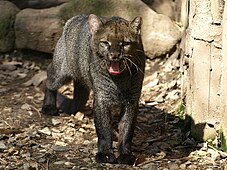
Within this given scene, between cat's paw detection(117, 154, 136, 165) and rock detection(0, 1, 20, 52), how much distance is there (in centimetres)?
389

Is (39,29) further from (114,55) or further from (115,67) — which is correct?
(114,55)

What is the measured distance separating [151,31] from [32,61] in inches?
72.4

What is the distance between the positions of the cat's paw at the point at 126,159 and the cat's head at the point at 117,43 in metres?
0.77

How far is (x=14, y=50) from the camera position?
8836 mm

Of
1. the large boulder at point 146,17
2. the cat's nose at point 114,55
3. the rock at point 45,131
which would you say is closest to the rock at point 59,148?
the rock at point 45,131

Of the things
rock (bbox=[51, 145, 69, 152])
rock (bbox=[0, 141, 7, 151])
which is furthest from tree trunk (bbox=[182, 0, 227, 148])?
rock (bbox=[0, 141, 7, 151])

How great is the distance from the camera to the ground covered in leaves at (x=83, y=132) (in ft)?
18.0

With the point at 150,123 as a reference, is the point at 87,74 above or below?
above

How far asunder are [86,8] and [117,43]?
3.35 meters

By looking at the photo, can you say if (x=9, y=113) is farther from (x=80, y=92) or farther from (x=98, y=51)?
(x=98, y=51)

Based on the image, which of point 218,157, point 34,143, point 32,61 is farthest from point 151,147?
point 32,61

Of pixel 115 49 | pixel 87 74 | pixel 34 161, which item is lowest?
pixel 34 161

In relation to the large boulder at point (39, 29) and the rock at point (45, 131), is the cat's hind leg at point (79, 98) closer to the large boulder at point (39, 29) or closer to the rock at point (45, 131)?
the rock at point (45, 131)

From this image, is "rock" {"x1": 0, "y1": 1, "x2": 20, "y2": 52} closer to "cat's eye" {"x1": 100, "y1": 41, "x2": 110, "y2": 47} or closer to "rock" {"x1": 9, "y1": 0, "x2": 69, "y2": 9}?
"rock" {"x1": 9, "y1": 0, "x2": 69, "y2": 9}
